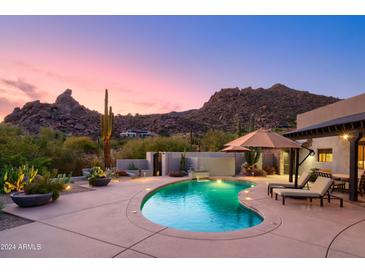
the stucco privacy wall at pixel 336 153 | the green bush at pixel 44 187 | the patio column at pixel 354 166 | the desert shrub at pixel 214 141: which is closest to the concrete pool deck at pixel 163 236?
the green bush at pixel 44 187

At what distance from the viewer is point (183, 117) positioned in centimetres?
4038

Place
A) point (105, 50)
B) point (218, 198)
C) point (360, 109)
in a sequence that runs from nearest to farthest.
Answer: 1. point (218, 198)
2. point (360, 109)
3. point (105, 50)

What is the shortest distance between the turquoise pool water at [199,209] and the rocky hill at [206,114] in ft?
75.1

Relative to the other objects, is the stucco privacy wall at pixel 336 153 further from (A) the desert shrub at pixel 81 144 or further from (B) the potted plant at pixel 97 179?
(A) the desert shrub at pixel 81 144

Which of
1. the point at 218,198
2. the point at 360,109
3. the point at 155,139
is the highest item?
the point at 360,109

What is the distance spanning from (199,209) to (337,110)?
1074 centimetres

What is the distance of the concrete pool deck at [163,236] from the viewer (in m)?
3.85

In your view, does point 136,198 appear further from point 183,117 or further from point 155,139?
point 183,117

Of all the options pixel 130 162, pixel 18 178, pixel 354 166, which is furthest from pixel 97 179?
pixel 354 166

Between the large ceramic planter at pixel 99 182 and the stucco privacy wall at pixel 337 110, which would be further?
the stucco privacy wall at pixel 337 110

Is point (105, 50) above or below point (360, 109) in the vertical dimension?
above
